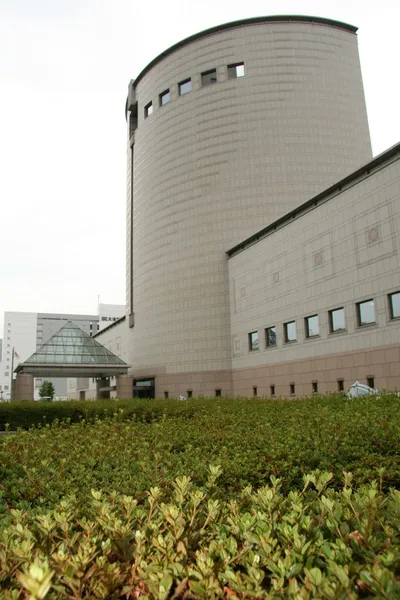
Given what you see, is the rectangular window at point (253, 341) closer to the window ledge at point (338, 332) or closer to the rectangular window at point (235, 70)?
the window ledge at point (338, 332)

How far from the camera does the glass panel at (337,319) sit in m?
28.0

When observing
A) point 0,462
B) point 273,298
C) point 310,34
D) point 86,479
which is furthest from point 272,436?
point 310,34

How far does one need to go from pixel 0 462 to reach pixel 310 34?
158ft

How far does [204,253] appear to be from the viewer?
43781mm

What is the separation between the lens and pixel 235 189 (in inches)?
1698

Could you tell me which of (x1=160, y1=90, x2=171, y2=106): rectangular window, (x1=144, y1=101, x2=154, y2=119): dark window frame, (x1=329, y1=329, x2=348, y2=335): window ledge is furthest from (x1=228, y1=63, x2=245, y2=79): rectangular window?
(x1=329, y1=329, x2=348, y2=335): window ledge

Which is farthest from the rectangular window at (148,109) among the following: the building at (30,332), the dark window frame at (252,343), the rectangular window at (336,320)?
the building at (30,332)

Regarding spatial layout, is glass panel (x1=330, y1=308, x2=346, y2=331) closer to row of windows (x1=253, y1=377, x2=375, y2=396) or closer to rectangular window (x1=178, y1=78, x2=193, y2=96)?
row of windows (x1=253, y1=377, x2=375, y2=396)

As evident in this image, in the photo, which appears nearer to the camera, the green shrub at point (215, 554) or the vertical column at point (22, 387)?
the green shrub at point (215, 554)

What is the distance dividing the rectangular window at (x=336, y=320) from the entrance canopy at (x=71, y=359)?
26342 millimetres

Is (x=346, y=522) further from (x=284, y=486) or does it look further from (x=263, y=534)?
(x=284, y=486)

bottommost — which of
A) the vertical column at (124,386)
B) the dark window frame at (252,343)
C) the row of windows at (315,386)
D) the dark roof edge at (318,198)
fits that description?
the row of windows at (315,386)

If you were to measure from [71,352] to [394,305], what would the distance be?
34.4 meters

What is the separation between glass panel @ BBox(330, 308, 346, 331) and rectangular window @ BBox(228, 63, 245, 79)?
27821mm
